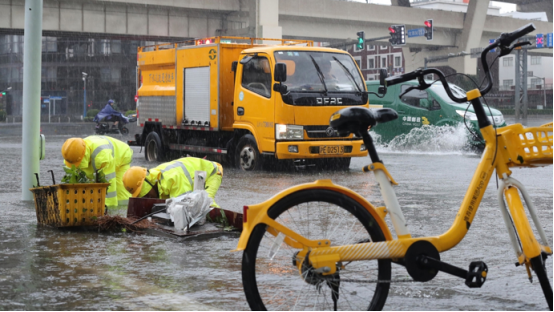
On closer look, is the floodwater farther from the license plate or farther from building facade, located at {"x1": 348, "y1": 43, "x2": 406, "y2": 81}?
building facade, located at {"x1": 348, "y1": 43, "x2": 406, "y2": 81}

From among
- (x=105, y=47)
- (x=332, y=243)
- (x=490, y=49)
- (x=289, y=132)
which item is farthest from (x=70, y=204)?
(x=105, y=47)

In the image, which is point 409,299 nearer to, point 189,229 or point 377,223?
point 377,223

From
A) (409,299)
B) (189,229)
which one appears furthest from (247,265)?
(189,229)

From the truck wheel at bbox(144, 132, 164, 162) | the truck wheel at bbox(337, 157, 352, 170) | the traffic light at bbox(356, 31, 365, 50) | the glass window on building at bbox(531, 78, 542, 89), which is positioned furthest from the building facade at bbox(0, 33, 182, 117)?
the truck wheel at bbox(337, 157, 352, 170)

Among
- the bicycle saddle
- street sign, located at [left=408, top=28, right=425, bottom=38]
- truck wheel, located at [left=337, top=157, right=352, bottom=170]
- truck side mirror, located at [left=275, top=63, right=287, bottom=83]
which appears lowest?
truck wheel, located at [left=337, top=157, right=352, bottom=170]

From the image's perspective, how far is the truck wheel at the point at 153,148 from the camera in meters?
19.0

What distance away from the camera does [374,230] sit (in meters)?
4.23

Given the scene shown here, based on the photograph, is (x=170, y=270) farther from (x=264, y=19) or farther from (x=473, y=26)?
(x=473, y=26)

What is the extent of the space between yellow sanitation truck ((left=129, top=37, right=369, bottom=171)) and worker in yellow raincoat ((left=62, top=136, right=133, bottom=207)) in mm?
5229

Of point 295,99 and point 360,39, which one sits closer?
point 295,99

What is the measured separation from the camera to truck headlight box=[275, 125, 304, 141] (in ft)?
49.1

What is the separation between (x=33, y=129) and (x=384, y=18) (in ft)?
137

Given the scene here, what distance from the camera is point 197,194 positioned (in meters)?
7.70

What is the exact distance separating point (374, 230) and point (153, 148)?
51.3 feet
